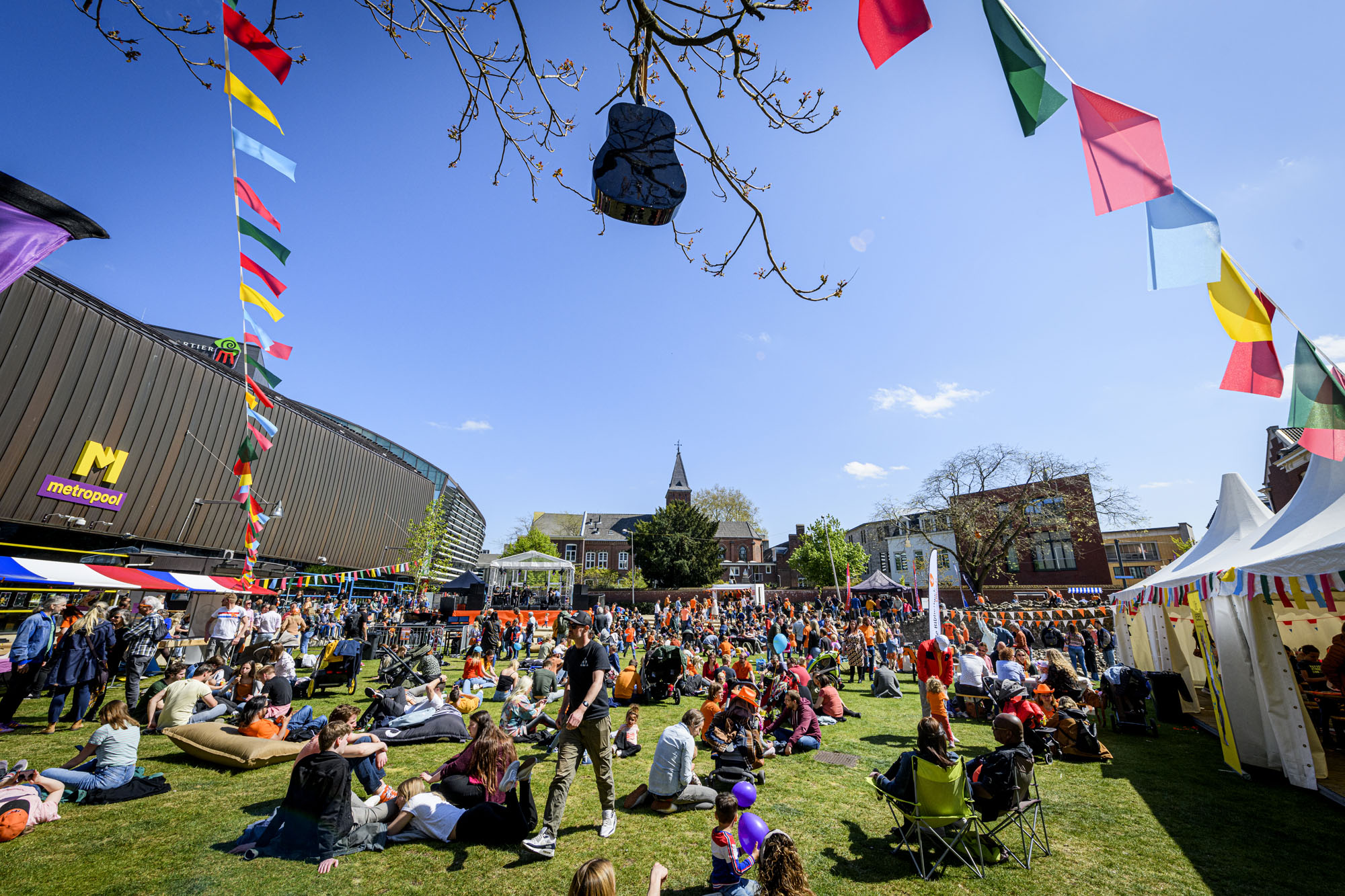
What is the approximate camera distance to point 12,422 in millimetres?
20562

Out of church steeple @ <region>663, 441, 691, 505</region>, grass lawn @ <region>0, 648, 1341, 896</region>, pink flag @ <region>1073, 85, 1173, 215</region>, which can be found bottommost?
grass lawn @ <region>0, 648, 1341, 896</region>

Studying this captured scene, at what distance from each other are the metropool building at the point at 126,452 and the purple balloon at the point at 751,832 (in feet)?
62.8

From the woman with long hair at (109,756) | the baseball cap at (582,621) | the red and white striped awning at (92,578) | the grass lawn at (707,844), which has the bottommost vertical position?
the grass lawn at (707,844)

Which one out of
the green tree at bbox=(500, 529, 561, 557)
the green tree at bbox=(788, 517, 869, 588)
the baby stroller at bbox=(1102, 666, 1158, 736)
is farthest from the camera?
the green tree at bbox=(500, 529, 561, 557)

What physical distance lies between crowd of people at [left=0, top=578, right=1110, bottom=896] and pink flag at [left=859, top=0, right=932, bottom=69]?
3.94 meters

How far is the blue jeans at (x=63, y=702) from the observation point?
7781mm

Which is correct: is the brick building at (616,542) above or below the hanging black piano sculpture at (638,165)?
above

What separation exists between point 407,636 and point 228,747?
11.0 meters

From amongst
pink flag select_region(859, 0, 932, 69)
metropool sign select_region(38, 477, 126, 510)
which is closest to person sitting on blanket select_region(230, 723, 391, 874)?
pink flag select_region(859, 0, 932, 69)

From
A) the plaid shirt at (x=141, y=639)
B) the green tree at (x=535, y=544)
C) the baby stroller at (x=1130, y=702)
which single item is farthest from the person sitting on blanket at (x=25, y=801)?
the green tree at (x=535, y=544)

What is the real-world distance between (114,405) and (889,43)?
3320 cm

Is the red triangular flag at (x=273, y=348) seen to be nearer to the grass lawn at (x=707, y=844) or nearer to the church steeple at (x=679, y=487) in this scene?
the grass lawn at (x=707, y=844)

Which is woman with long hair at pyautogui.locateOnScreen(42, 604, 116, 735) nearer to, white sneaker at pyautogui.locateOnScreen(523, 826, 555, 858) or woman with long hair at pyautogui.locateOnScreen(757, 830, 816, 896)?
white sneaker at pyautogui.locateOnScreen(523, 826, 555, 858)

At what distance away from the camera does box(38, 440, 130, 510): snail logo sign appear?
21.8 m
